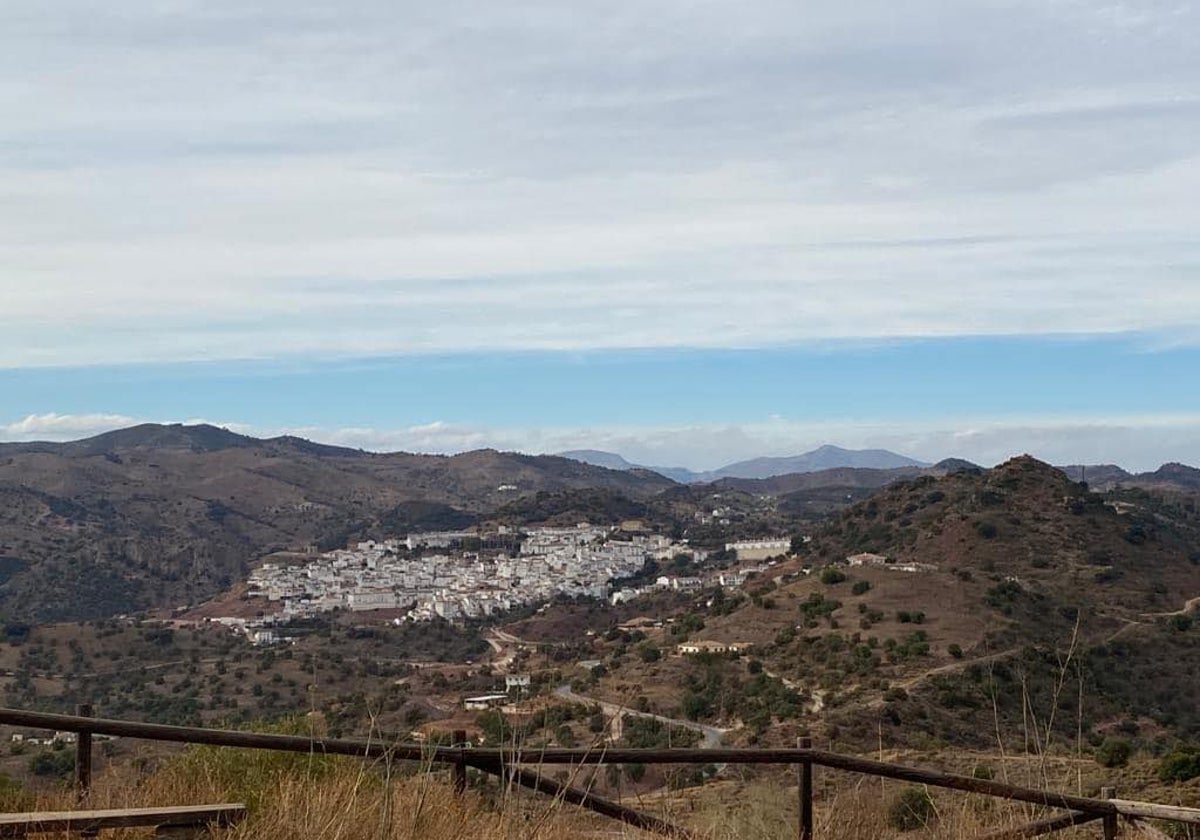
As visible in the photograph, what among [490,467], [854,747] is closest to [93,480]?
[490,467]

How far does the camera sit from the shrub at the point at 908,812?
6.67 meters

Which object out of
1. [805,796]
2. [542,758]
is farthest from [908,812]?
[542,758]

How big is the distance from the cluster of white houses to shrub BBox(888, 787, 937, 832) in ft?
201

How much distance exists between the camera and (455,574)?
8769 cm

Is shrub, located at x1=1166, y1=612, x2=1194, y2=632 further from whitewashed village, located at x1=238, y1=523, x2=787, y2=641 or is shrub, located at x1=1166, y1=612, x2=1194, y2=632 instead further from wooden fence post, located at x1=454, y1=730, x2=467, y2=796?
wooden fence post, located at x1=454, y1=730, x2=467, y2=796

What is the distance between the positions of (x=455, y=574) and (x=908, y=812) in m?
81.2

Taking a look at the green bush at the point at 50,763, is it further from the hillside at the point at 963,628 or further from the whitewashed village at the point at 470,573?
the whitewashed village at the point at 470,573

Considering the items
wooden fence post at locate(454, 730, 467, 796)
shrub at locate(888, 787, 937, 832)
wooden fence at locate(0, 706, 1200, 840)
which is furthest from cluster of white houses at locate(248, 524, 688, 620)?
wooden fence post at locate(454, 730, 467, 796)

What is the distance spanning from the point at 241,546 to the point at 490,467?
54789mm

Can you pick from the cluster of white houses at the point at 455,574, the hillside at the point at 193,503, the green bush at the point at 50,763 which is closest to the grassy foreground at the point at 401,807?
the green bush at the point at 50,763

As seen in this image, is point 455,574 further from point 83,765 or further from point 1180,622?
point 83,765

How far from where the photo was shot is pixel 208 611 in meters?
73.3

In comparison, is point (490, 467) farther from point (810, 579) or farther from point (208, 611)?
point (810, 579)

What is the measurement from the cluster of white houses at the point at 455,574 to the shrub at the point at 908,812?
61.3m
